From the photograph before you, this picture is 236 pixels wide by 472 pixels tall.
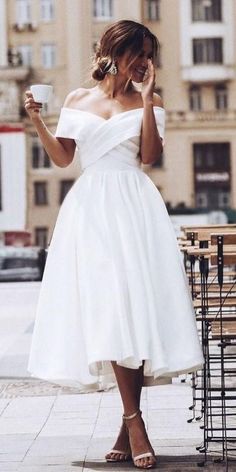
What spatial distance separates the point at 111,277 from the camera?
494 centimetres

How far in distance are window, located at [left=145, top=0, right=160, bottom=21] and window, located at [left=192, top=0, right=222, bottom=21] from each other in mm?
1271

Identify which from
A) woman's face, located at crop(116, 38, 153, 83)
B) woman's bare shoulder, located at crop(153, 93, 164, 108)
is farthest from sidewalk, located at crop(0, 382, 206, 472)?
woman's face, located at crop(116, 38, 153, 83)

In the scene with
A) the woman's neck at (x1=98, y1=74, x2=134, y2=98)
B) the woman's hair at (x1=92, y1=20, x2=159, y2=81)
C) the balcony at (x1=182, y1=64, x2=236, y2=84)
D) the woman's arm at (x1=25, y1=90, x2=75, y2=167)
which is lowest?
the balcony at (x1=182, y1=64, x2=236, y2=84)

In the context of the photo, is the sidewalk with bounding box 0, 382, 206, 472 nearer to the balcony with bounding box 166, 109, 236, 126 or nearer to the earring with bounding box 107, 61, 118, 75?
the earring with bounding box 107, 61, 118, 75

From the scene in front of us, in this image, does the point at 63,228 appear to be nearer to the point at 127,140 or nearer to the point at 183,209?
the point at 127,140

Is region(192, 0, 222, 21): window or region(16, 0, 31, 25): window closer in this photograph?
region(192, 0, 222, 21): window

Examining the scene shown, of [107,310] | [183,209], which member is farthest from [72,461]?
[183,209]

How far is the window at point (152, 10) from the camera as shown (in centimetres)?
4644

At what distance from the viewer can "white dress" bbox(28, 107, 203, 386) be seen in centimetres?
486

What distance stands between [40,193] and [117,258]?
42.6 m

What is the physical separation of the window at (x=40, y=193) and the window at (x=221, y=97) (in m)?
6.62

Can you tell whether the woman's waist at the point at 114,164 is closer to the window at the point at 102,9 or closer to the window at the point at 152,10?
the window at the point at 102,9

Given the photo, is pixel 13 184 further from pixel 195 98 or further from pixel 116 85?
pixel 116 85

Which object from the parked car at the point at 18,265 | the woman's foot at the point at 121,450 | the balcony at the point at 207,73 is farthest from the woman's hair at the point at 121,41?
the balcony at the point at 207,73
